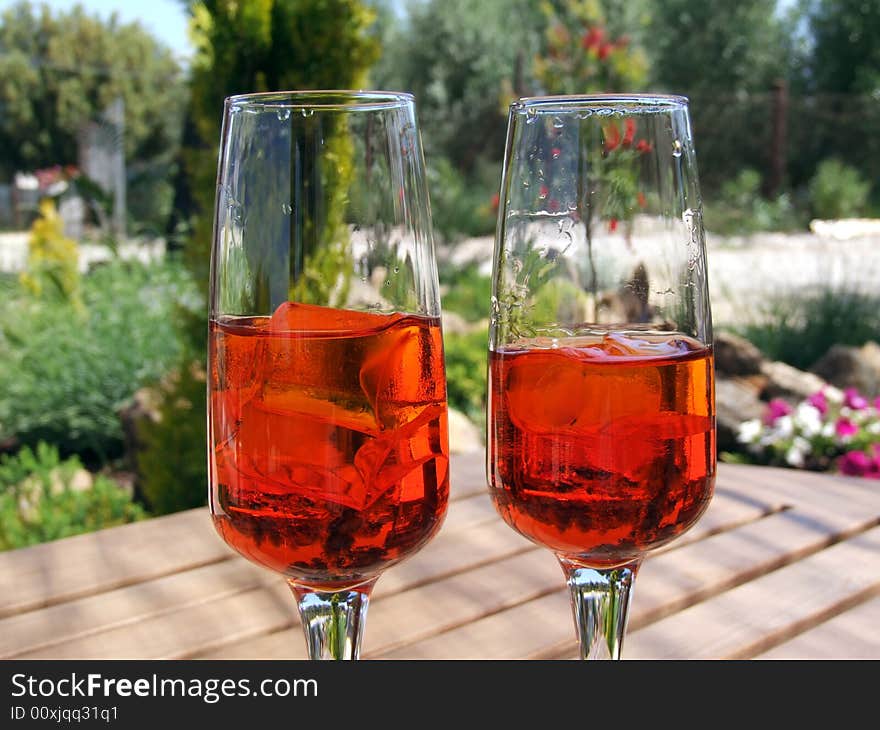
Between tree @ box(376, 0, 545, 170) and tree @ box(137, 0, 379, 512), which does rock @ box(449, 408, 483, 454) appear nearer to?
tree @ box(137, 0, 379, 512)

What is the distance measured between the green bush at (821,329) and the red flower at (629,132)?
5.84m

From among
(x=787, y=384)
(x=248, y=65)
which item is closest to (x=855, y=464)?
(x=787, y=384)

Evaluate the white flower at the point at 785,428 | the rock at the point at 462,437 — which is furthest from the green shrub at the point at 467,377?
the white flower at the point at 785,428

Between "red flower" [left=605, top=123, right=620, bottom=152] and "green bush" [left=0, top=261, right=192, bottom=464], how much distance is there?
4806 mm

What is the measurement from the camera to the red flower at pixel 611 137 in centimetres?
98

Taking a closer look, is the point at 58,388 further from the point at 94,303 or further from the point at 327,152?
the point at 327,152

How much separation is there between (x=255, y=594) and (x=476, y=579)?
1.11 feet

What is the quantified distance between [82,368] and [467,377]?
2.22 m

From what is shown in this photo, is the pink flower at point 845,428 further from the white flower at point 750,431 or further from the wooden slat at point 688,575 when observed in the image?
the wooden slat at point 688,575

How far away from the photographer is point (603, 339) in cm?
A: 101

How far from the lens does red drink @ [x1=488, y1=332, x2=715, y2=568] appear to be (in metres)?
0.97

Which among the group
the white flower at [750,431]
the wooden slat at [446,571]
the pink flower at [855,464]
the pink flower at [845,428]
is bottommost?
the pink flower at [855,464]

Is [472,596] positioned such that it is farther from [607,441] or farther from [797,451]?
[797,451]
